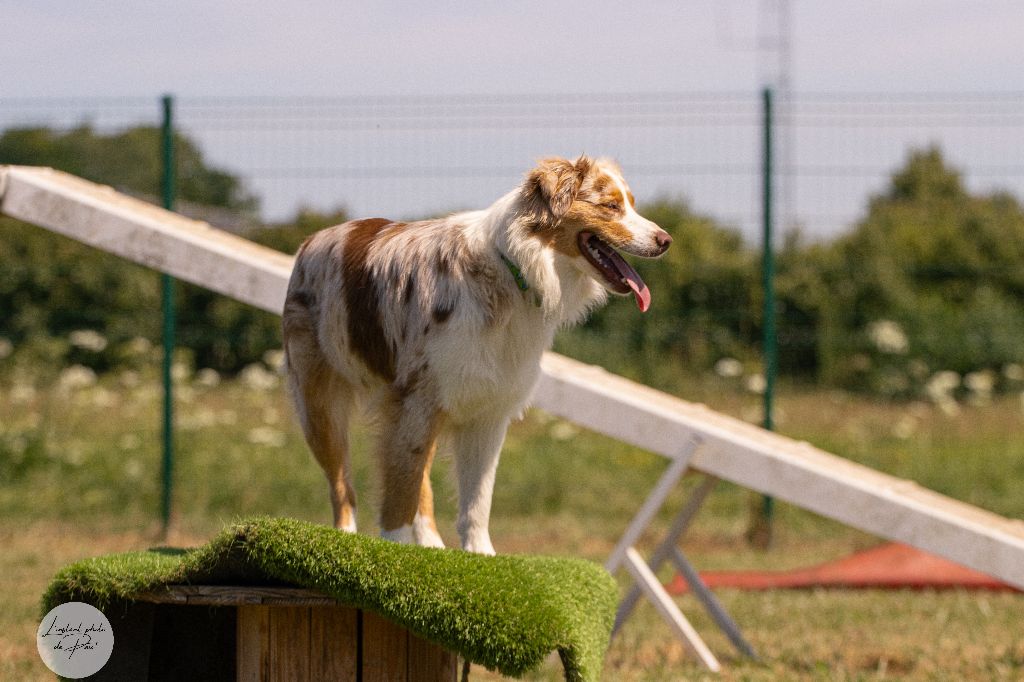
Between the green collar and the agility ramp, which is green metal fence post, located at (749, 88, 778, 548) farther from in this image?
the green collar

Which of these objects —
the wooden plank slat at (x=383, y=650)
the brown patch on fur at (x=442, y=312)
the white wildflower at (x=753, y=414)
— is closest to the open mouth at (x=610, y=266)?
the brown patch on fur at (x=442, y=312)

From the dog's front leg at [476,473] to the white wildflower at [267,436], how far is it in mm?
5516

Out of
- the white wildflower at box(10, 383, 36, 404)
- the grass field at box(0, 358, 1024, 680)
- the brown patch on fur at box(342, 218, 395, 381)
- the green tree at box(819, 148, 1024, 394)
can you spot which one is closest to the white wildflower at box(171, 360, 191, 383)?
the grass field at box(0, 358, 1024, 680)

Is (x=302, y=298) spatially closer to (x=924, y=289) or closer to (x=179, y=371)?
(x=179, y=371)

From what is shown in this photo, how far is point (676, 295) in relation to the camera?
9.96 meters

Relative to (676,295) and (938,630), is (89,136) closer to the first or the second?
(676,295)

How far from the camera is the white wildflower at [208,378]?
29.9ft

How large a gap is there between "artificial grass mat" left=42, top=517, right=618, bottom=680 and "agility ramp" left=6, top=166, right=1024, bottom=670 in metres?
1.87

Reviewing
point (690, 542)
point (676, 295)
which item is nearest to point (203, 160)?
point (676, 295)

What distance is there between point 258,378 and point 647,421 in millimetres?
4222

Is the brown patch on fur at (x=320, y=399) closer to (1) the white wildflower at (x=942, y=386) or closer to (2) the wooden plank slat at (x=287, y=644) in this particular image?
(2) the wooden plank slat at (x=287, y=644)

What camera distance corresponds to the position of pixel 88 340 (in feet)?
29.8
